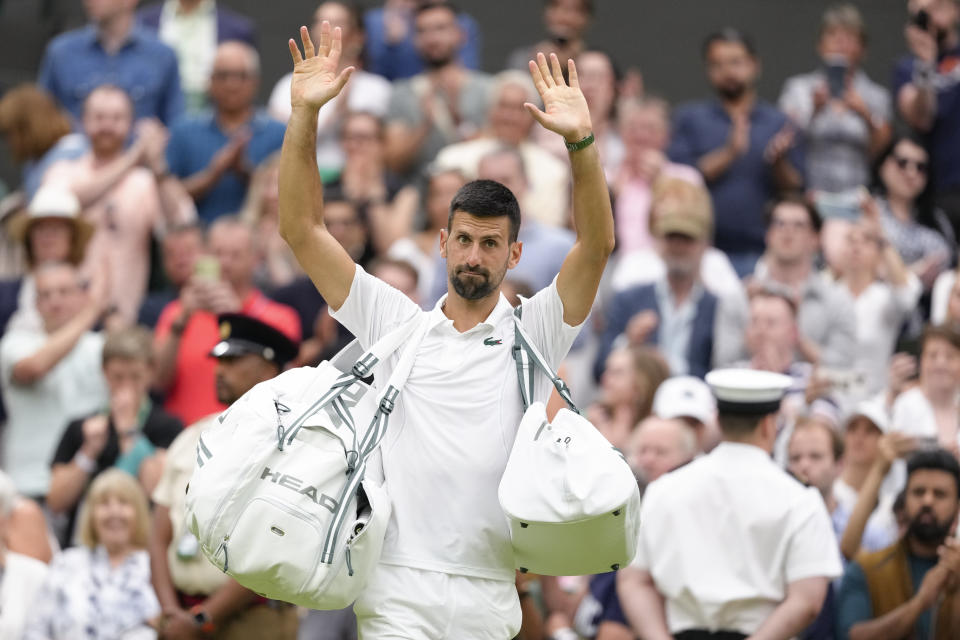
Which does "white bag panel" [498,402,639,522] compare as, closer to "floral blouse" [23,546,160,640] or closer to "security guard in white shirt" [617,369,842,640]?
"security guard in white shirt" [617,369,842,640]

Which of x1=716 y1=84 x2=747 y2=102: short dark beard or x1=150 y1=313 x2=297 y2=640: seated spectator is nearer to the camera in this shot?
x1=150 y1=313 x2=297 y2=640: seated spectator

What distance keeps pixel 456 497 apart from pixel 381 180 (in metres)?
6.24

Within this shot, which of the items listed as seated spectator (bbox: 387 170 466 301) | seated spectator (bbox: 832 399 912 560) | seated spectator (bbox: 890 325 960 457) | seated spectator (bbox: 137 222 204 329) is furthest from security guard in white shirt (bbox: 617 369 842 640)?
seated spectator (bbox: 137 222 204 329)

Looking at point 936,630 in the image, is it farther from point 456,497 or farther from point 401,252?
point 401,252

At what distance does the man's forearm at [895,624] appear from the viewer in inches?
279

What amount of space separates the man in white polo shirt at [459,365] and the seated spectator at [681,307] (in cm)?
439

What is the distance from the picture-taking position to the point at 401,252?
1043cm

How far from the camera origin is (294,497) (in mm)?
4949

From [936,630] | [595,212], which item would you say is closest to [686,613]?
[936,630]

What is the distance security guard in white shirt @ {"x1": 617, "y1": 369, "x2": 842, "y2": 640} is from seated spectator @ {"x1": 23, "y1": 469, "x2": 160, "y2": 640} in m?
2.37

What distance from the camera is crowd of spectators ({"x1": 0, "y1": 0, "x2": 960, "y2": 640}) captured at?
746 cm

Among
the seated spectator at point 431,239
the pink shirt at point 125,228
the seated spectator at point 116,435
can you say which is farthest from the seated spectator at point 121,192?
the seated spectator at point 116,435

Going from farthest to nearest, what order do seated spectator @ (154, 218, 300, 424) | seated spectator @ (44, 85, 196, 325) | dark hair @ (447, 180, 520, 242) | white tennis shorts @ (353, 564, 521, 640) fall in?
seated spectator @ (44, 85, 196, 325) → seated spectator @ (154, 218, 300, 424) → dark hair @ (447, 180, 520, 242) → white tennis shorts @ (353, 564, 521, 640)

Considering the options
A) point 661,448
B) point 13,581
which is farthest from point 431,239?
point 13,581
